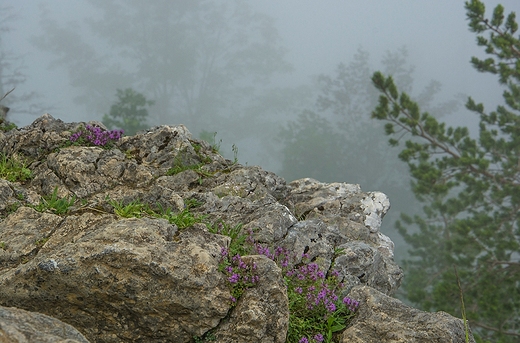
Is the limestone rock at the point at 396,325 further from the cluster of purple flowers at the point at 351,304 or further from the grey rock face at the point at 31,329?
the grey rock face at the point at 31,329

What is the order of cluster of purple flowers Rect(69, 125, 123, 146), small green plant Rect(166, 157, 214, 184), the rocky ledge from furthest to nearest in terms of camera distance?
cluster of purple flowers Rect(69, 125, 123, 146) < small green plant Rect(166, 157, 214, 184) < the rocky ledge

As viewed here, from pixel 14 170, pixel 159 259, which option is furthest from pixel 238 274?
pixel 14 170

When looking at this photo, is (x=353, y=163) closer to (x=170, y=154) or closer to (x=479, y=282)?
(x=479, y=282)

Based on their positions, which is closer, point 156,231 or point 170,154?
point 156,231

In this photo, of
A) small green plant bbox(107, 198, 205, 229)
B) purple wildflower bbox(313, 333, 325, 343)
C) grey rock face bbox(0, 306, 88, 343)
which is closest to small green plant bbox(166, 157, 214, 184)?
small green plant bbox(107, 198, 205, 229)

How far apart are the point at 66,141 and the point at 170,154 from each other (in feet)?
6.85

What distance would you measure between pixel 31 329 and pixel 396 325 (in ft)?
13.0

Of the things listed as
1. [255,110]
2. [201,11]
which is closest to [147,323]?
[201,11]

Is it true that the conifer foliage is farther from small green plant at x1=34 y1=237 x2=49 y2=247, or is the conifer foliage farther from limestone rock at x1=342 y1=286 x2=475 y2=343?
small green plant at x1=34 y1=237 x2=49 y2=247

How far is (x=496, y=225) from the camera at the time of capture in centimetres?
2112

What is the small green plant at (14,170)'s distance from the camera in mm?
7698

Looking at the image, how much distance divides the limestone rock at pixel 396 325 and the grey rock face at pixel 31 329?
3.23 metres

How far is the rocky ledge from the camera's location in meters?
4.54

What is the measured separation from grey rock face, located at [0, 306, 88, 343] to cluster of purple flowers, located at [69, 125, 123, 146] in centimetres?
593
